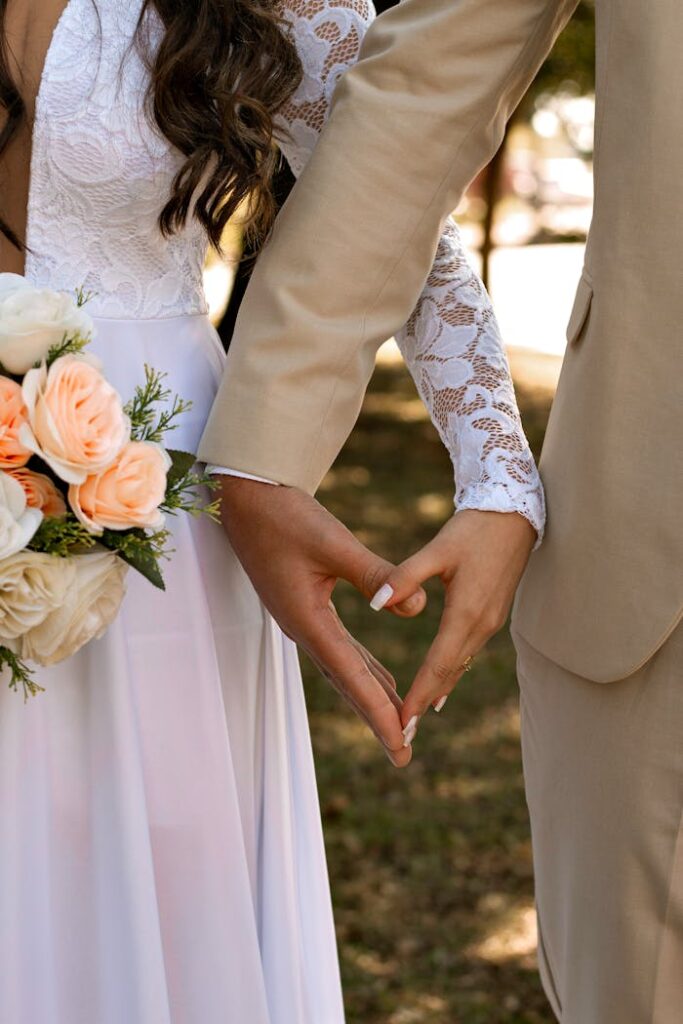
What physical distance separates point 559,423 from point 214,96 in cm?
67

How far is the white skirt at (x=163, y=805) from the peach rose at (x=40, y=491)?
0.35 metres

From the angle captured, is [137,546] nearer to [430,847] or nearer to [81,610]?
[81,610]

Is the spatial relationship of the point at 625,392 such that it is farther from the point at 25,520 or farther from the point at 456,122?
the point at 25,520

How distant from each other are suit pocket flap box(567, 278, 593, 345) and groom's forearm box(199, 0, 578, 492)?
233 mm

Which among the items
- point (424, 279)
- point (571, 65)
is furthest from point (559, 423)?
point (571, 65)

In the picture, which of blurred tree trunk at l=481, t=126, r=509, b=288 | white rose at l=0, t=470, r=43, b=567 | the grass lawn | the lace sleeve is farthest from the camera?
blurred tree trunk at l=481, t=126, r=509, b=288

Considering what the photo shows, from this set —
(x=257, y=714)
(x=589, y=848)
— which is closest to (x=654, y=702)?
(x=589, y=848)

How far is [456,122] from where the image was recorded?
1872mm

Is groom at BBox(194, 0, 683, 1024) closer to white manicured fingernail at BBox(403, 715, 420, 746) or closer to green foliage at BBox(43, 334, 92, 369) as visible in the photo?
white manicured fingernail at BBox(403, 715, 420, 746)

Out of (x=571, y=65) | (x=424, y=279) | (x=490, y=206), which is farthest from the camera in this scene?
(x=490, y=206)

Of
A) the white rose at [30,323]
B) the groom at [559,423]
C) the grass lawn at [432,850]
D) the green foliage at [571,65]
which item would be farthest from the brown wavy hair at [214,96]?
the green foliage at [571,65]

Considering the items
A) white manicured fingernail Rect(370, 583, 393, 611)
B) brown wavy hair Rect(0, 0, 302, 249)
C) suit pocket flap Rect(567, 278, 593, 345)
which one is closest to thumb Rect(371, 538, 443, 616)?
white manicured fingernail Rect(370, 583, 393, 611)

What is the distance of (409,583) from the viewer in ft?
5.70

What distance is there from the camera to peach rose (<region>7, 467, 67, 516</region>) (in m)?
1.53
